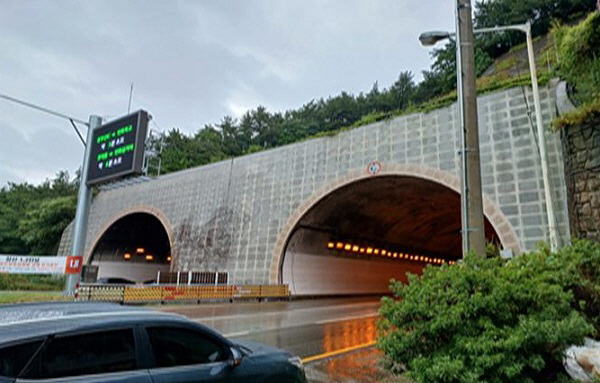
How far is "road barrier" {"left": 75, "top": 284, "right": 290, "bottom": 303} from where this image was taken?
592 inches

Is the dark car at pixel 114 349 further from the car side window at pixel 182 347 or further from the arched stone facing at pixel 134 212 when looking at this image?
the arched stone facing at pixel 134 212

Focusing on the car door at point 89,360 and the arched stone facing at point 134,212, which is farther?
the arched stone facing at point 134,212

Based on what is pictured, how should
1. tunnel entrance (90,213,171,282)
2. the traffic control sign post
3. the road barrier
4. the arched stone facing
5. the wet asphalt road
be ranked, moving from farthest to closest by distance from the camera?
tunnel entrance (90,213,171,282) < the arched stone facing < the traffic control sign post < the road barrier < the wet asphalt road

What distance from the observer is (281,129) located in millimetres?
50062

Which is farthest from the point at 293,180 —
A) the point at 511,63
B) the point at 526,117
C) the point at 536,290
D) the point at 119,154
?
the point at 511,63

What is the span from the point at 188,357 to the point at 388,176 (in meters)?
14.3

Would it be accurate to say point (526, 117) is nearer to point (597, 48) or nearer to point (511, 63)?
point (597, 48)

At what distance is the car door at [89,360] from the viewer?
2273 mm

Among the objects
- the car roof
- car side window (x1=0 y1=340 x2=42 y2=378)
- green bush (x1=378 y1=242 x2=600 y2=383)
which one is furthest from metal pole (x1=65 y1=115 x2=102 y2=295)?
car side window (x1=0 y1=340 x2=42 y2=378)

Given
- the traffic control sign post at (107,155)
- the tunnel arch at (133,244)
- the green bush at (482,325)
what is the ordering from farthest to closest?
the tunnel arch at (133,244) < the traffic control sign post at (107,155) < the green bush at (482,325)

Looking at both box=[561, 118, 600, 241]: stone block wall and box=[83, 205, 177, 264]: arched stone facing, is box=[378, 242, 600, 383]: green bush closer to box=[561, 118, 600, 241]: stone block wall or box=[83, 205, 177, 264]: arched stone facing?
box=[561, 118, 600, 241]: stone block wall

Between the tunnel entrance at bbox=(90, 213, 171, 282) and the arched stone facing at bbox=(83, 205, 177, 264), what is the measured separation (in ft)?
0.89

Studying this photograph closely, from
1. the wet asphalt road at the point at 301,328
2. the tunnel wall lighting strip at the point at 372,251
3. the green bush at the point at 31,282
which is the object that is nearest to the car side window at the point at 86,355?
the wet asphalt road at the point at 301,328

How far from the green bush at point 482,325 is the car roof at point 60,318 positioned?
8.43 feet
